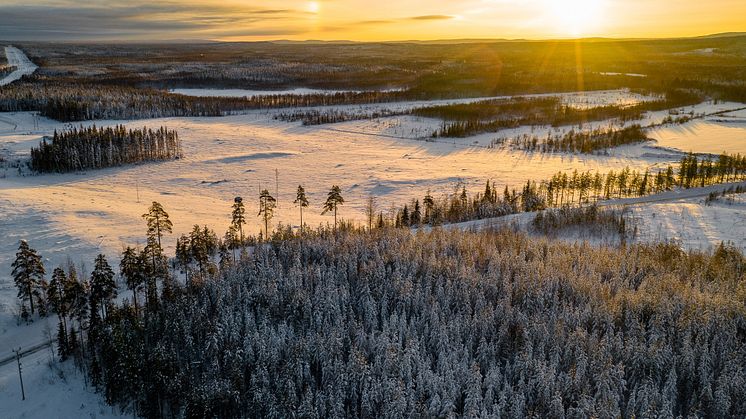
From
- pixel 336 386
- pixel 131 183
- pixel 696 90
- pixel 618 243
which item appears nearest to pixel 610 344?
pixel 336 386

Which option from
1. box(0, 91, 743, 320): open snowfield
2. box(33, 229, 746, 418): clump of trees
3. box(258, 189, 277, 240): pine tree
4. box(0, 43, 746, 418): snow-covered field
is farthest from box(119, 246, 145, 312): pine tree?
box(258, 189, 277, 240): pine tree

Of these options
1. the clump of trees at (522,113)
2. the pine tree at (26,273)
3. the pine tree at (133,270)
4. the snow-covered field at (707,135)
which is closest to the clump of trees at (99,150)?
the pine tree at (26,273)

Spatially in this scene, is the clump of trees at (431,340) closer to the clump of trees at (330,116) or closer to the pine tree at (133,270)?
the pine tree at (133,270)

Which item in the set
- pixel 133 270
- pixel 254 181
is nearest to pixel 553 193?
pixel 254 181

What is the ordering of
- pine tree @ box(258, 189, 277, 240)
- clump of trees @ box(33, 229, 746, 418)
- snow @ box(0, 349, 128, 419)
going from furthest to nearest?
pine tree @ box(258, 189, 277, 240)
snow @ box(0, 349, 128, 419)
clump of trees @ box(33, 229, 746, 418)

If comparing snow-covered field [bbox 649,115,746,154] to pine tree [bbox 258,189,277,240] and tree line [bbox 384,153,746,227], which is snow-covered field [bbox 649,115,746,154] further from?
pine tree [bbox 258,189,277,240]

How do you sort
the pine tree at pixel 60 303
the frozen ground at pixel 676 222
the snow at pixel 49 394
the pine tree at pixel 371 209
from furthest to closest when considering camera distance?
the pine tree at pixel 371 209 → the frozen ground at pixel 676 222 → the pine tree at pixel 60 303 → the snow at pixel 49 394

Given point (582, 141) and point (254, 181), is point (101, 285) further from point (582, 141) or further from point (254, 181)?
point (582, 141)

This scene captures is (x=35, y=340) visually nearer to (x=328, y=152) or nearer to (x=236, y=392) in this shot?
(x=236, y=392)
